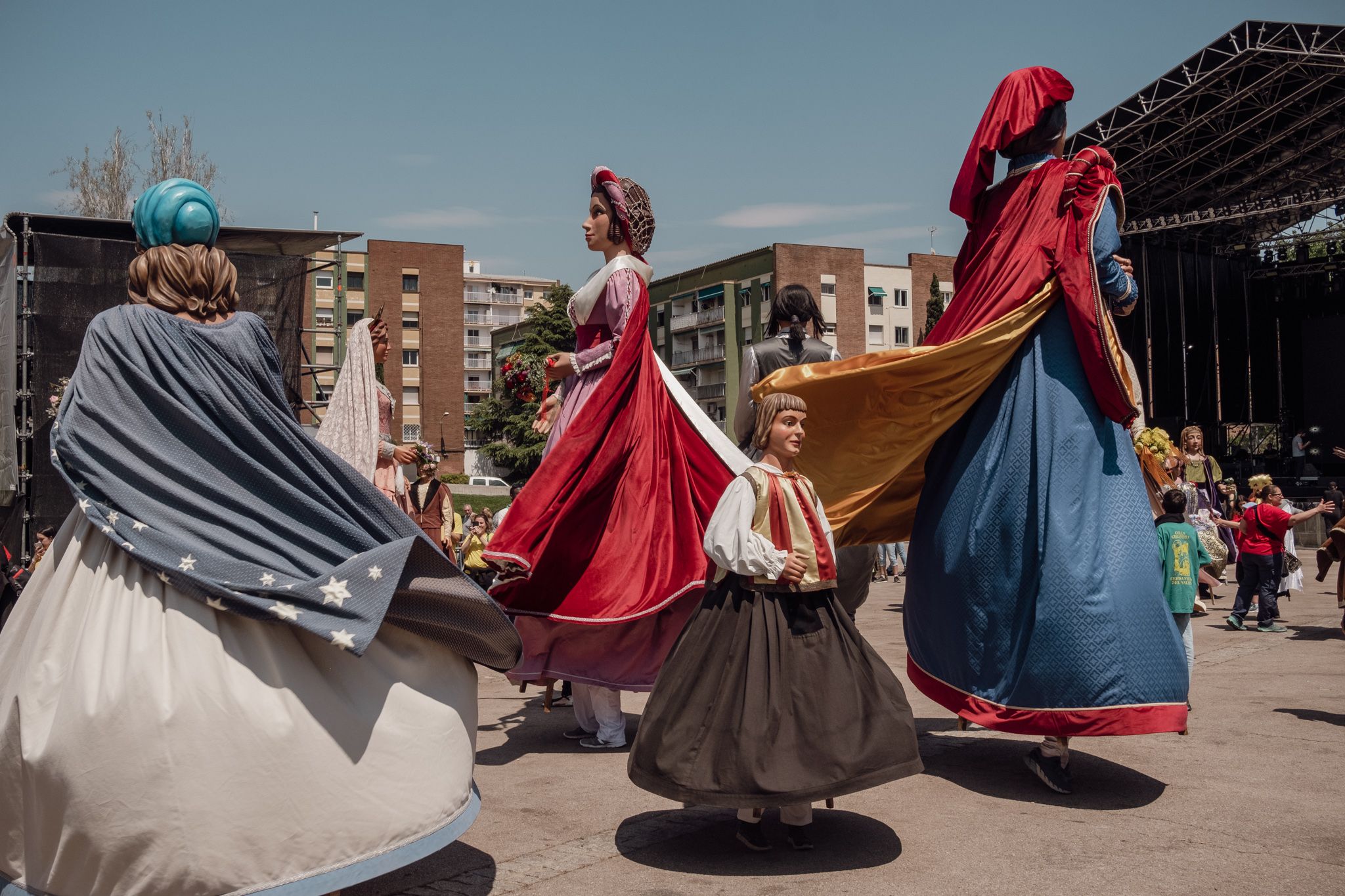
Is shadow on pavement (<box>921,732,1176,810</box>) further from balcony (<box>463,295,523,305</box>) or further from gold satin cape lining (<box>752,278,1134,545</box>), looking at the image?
balcony (<box>463,295,523,305</box>)

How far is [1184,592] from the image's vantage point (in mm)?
6832

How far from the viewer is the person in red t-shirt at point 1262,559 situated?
1070 cm

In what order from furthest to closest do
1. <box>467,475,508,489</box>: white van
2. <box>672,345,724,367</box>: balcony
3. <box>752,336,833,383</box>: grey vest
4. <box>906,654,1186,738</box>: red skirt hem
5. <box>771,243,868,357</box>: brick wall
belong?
<box>672,345,724,367</box>: balcony < <box>771,243,868,357</box>: brick wall < <box>467,475,508,489</box>: white van < <box>752,336,833,383</box>: grey vest < <box>906,654,1186,738</box>: red skirt hem

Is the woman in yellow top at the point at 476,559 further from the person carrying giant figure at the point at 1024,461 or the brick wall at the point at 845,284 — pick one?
the brick wall at the point at 845,284

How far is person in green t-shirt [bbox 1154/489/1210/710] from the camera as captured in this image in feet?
22.3

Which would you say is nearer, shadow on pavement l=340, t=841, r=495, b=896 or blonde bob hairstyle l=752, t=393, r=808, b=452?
shadow on pavement l=340, t=841, r=495, b=896

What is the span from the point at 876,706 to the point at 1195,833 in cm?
123

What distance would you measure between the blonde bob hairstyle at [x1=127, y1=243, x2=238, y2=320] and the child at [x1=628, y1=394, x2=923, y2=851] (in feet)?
5.63

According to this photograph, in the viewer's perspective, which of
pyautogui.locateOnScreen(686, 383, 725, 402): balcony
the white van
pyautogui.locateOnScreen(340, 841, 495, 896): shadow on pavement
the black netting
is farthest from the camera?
pyautogui.locateOnScreen(686, 383, 725, 402): balcony

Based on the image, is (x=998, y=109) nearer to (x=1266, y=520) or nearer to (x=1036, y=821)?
(x=1036, y=821)

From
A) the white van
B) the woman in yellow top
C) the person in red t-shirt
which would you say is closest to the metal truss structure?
the person in red t-shirt

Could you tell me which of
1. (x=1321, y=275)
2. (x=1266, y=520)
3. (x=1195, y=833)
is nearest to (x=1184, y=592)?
(x=1195, y=833)

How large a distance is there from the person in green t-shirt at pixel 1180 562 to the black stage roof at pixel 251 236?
524 inches

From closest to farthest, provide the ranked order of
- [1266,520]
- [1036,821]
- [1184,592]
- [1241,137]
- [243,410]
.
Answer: [243,410] → [1036,821] → [1184,592] → [1266,520] → [1241,137]
